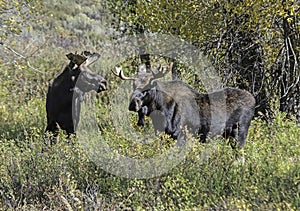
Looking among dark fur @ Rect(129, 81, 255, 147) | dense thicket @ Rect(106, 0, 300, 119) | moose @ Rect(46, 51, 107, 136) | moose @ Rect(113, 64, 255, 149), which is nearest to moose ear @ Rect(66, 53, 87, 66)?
moose @ Rect(46, 51, 107, 136)

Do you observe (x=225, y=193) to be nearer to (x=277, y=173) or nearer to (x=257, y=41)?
(x=277, y=173)

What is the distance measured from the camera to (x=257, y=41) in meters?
9.38

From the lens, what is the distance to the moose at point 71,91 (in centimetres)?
899

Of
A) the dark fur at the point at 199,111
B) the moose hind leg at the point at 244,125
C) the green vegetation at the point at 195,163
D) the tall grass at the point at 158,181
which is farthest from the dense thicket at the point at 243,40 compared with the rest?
the tall grass at the point at 158,181

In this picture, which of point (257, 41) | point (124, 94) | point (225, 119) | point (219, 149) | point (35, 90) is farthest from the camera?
point (35, 90)

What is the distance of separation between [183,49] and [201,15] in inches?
31.3

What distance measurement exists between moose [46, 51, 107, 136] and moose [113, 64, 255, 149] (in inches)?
22.7

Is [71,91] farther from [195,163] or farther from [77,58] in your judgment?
[195,163]

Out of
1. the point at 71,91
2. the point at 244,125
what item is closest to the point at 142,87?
the point at 71,91

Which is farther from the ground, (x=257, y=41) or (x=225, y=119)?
(x=257, y=41)

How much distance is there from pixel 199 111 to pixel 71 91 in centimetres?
213

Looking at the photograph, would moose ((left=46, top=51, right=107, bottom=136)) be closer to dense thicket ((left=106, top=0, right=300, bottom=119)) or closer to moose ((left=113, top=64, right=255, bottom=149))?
moose ((left=113, top=64, right=255, bottom=149))

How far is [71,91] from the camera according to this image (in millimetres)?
9055

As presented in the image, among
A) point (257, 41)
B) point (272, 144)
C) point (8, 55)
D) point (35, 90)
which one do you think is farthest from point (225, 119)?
point (8, 55)
